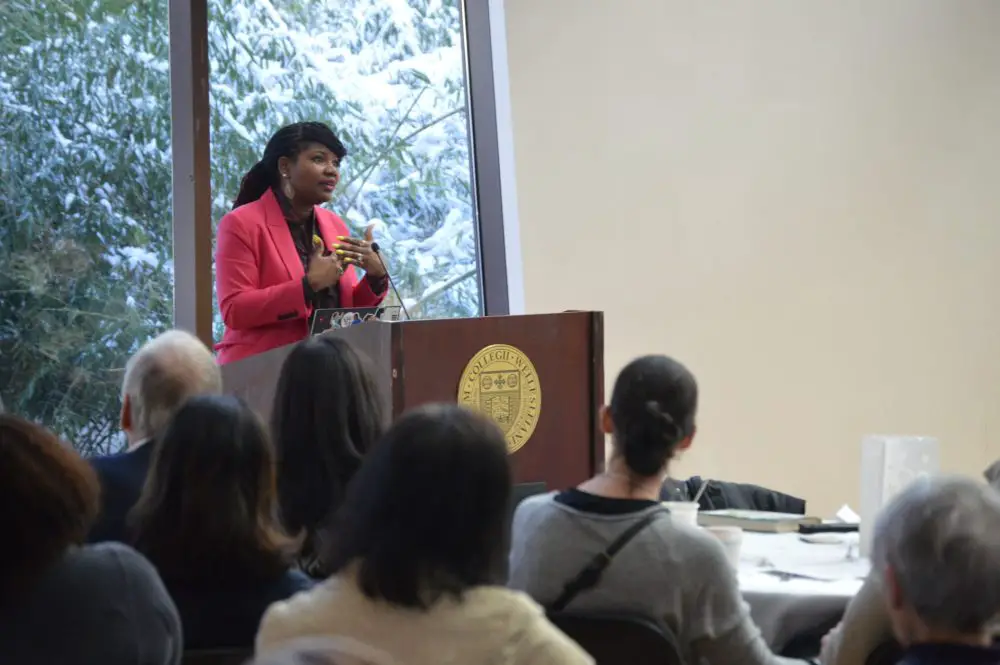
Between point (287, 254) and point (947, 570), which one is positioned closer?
point (947, 570)

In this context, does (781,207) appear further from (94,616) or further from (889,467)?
(94,616)

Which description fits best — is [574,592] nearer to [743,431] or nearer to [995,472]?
[995,472]

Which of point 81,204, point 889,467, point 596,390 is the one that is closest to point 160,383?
point 596,390

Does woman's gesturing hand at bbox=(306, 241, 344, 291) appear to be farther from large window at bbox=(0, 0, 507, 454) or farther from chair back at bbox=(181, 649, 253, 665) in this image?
chair back at bbox=(181, 649, 253, 665)

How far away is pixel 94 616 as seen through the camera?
1443 millimetres

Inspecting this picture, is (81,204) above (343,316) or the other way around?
above

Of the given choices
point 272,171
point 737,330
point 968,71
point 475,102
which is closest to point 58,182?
point 272,171

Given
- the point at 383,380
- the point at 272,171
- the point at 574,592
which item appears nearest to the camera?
the point at 574,592

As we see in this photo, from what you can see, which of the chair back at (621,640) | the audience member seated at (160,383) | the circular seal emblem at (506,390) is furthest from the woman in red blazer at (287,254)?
the chair back at (621,640)

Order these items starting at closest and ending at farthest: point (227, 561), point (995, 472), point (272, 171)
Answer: point (227, 561)
point (995, 472)
point (272, 171)

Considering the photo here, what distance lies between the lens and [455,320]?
8.82 feet

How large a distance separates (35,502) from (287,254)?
7.43 ft

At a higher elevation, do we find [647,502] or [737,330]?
[737,330]

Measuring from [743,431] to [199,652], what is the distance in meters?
3.52
